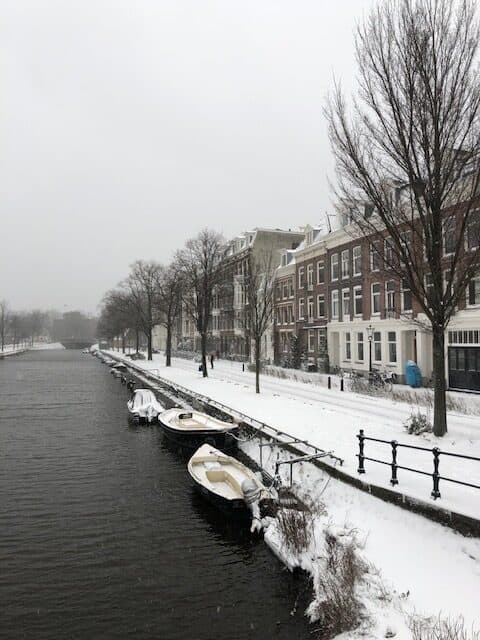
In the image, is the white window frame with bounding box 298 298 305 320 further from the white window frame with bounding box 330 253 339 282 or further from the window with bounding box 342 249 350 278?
the window with bounding box 342 249 350 278

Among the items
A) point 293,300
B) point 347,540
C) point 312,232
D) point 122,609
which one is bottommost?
point 122,609

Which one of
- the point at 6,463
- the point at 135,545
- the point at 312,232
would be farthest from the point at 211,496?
the point at 312,232

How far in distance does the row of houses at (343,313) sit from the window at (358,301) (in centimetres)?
8

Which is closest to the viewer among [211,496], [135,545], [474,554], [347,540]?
[474,554]

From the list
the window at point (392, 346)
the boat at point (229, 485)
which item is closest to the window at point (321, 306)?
the window at point (392, 346)

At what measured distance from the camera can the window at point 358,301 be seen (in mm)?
40688

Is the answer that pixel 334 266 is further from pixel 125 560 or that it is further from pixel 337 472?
pixel 125 560

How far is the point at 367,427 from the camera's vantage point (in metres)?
17.7

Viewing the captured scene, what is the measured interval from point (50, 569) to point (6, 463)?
9.27m

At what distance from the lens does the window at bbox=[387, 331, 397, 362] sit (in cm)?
3631

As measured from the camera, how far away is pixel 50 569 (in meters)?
10.1

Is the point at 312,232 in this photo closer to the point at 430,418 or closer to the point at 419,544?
the point at 430,418

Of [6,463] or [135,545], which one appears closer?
[135,545]

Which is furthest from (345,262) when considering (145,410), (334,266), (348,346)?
(145,410)
